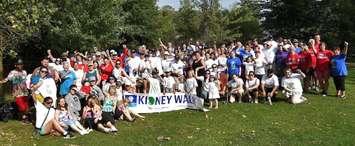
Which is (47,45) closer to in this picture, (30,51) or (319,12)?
(30,51)

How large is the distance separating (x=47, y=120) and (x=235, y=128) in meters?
5.90

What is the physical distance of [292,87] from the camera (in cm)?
2338

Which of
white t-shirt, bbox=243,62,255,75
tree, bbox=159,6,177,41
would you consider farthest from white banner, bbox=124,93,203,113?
tree, bbox=159,6,177,41

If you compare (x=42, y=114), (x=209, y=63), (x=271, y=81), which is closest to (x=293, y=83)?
(x=271, y=81)

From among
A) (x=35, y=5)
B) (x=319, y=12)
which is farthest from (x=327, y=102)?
(x=319, y=12)

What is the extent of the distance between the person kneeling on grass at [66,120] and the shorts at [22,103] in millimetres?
1856

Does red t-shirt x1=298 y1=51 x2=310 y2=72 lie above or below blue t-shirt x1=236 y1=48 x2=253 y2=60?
below

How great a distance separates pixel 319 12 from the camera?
178 ft

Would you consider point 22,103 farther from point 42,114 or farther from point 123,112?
point 123,112

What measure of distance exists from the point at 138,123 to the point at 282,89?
6.47m

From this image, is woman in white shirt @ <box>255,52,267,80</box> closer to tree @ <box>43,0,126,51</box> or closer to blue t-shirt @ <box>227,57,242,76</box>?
blue t-shirt @ <box>227,57,242,76</box>

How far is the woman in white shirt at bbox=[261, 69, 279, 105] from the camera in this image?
23.3m

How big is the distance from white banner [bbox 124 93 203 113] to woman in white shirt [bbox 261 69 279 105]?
2803mm

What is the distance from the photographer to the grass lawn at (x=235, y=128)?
18234 mm
